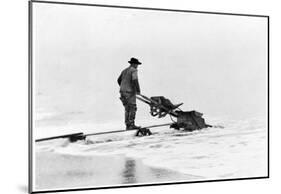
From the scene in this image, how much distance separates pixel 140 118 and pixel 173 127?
0.18m

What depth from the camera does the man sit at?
7.00 feet

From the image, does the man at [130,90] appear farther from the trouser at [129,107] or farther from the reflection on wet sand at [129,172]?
the reflection on wet sand at [129,172]

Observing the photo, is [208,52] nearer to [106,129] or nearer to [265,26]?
[265,26]

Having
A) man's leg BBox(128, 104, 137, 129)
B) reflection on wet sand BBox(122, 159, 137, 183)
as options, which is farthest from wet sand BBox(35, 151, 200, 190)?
man's leg BBox(128, 104, 137, 129)

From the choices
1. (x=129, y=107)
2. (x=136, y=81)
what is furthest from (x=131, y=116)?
(x=136, y=81)

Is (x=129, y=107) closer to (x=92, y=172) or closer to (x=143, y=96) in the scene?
(x=143, y=96)

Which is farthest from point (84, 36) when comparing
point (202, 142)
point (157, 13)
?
point (202, 142)

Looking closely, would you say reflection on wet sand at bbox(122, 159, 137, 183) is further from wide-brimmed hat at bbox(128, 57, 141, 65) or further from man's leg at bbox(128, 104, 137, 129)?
wide-brimmed hat at bbox(128, 57, 141, 65)

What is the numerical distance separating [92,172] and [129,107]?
1.16 ft

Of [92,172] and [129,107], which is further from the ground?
[129,107]

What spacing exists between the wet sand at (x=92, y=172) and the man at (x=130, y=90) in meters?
0.19

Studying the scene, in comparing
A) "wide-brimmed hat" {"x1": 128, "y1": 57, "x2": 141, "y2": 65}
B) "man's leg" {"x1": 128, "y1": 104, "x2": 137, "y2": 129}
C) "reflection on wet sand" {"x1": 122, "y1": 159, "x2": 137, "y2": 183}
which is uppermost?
"wide-brimmed hat" {"x1": 128, "y1": 57, "x2": 141, "y2": 65}

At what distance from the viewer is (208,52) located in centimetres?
227

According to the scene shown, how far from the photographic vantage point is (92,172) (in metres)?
2.08
